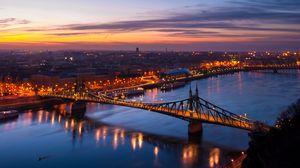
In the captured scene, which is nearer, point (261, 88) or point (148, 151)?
point (148, 151)

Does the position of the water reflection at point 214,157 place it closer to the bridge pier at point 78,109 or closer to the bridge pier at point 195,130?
the bridge pier at point 195,130

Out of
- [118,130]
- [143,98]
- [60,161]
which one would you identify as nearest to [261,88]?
[143,98]

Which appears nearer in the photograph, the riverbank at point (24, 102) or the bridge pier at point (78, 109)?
the bridge pier at point (78, 109)

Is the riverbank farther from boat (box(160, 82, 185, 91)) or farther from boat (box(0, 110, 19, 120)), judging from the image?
boat (box(160, 82, 185, 91))

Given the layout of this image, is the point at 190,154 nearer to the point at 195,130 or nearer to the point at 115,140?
the point at 195,130

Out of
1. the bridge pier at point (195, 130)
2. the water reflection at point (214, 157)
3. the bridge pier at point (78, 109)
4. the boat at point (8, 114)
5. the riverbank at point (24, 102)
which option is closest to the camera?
the water reflection at point (214, 157)

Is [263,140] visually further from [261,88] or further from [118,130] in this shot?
[261,88]

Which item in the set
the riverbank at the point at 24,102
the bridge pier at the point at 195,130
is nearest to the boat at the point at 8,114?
the riverbank at the point at 24,102
